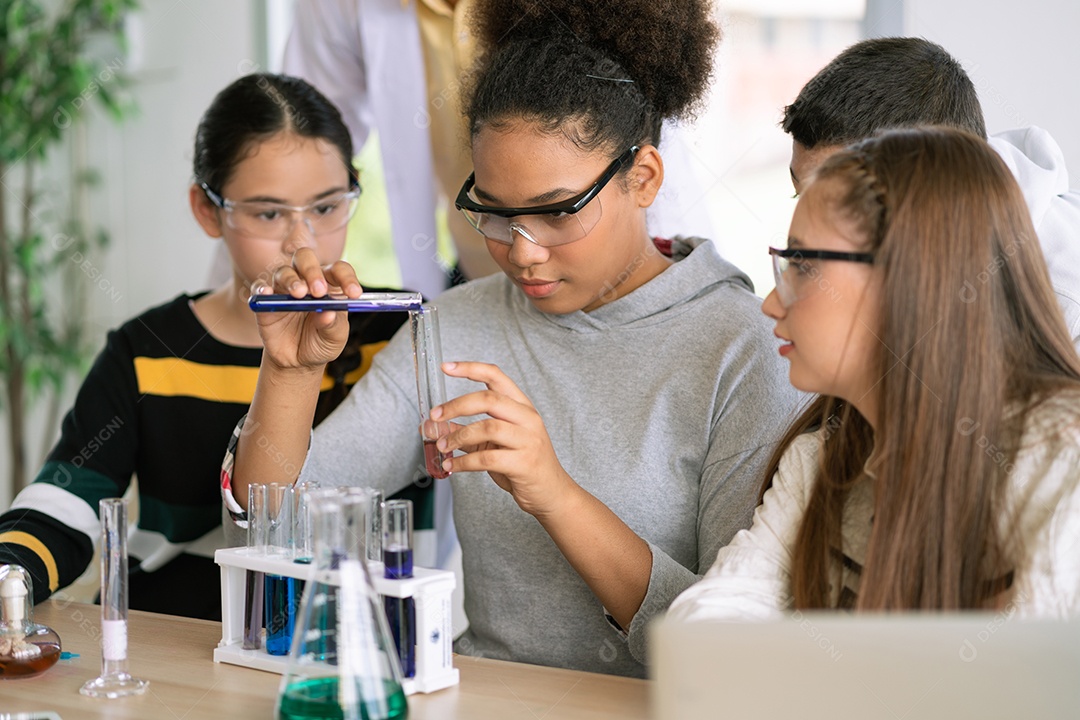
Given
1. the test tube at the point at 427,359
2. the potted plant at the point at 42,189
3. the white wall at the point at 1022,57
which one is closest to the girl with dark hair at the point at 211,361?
the test tube at the point at 427,359

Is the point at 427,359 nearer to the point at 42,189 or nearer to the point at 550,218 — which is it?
the point at 550,218

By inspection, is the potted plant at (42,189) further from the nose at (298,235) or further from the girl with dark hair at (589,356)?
the girl with dark hair at (589,356)

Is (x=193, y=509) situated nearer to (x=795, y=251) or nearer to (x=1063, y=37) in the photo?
(x=795, y=251)

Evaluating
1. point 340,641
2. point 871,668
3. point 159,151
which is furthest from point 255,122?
point 159,151

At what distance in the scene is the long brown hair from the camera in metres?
1.03

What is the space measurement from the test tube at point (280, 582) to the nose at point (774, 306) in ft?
1.86

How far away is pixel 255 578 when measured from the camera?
1229mm

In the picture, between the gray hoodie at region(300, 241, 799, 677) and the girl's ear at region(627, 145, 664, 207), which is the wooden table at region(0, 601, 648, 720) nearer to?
the gray hoodie at region(300, 241, 799, 677)

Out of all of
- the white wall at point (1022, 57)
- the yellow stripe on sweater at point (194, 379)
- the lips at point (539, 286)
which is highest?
the white wall at point (1022, 57)

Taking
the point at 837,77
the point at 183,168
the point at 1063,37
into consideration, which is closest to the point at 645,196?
the point at 837,77

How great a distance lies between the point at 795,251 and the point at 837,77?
51 cm

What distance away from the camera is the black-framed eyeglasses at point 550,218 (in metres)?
A: 1.42

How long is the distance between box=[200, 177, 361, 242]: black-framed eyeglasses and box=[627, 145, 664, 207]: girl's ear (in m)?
0.57

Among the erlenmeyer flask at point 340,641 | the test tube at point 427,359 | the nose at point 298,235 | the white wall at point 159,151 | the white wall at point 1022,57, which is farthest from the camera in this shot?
the white wall at point 159,151
